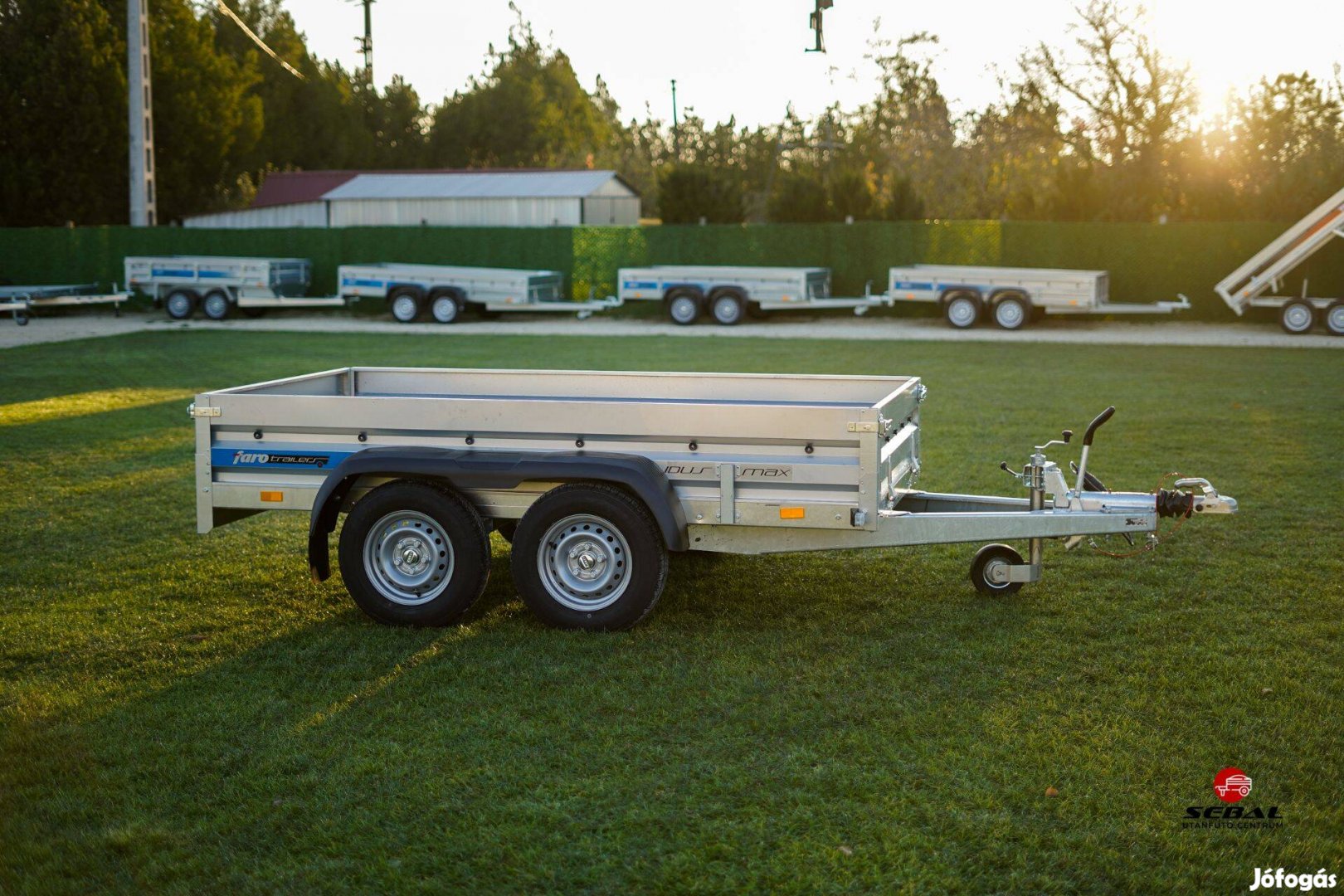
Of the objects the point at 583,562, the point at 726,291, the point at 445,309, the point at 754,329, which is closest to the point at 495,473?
the point at 583,562

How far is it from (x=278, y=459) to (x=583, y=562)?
5.46 feet

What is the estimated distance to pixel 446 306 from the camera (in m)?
30.2

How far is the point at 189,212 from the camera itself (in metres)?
48.1

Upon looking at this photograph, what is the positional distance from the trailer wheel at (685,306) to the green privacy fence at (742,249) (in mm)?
3812

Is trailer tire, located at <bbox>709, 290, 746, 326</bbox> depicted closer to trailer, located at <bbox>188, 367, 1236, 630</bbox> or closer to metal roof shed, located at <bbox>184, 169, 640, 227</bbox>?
metal roof shed, located at <bbox>184, 169, 640, 227</bbox>

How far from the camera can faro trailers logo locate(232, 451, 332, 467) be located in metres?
6.73

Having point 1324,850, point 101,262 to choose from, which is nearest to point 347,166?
point 101,262

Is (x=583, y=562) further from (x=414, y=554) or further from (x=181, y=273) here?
(x=181, y=273)

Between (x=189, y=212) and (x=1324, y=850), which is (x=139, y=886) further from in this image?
(x=189, y=212)

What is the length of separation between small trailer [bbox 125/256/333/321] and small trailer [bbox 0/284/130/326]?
2.86ft

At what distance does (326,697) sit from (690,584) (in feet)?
7.90
